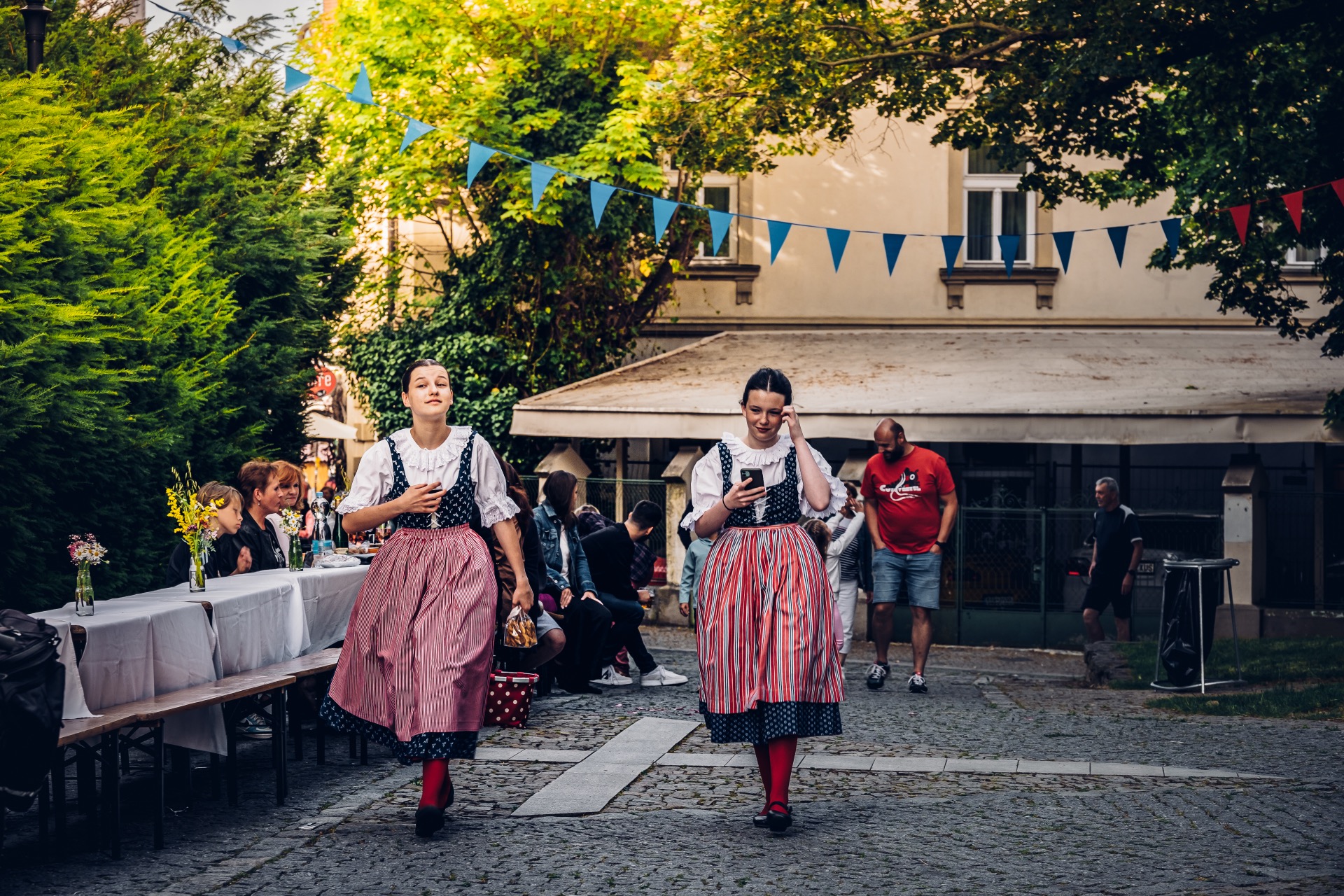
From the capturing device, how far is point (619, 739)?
916 centimetres

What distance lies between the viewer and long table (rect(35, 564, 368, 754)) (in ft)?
20.9

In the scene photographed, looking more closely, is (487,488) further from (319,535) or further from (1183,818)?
(319,535)

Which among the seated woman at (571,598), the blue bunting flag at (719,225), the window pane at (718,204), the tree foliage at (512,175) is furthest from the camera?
the window pane at (718,204)

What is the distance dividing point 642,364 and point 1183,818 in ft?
46.8

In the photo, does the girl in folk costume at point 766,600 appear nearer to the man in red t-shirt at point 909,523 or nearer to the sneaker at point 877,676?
the man in red t-shirt at point 909,523

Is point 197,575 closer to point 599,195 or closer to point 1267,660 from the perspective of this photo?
point 599,195

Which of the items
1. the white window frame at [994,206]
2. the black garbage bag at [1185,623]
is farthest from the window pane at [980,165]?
the black garbage bag at [1185,623]

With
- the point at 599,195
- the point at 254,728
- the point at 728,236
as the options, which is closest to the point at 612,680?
the point at 254,728

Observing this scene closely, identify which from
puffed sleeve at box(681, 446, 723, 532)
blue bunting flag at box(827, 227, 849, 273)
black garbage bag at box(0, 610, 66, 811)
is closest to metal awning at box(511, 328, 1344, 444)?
blue bunting flag at box(827, 227, 849, 273)

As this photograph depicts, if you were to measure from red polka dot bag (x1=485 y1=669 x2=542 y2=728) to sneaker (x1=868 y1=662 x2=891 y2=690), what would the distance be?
17.2ft

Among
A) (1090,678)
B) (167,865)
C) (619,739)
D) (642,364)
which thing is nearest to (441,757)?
(167,865)

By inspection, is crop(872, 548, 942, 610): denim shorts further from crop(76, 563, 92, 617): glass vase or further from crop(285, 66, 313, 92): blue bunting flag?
crop(76, 563, 92, 617): glass vase

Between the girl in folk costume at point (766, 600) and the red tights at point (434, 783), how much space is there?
1121mm

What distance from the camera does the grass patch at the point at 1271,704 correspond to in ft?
34.9
